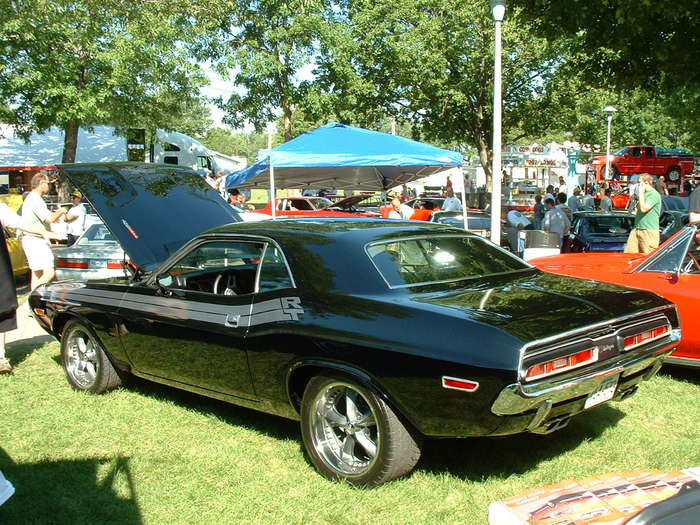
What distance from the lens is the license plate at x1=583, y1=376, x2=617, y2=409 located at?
359cm

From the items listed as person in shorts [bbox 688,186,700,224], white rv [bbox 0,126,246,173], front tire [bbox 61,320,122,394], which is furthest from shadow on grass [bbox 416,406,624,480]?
white rv [bbox 0,126,246,173]

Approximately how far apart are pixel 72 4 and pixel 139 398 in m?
17.1

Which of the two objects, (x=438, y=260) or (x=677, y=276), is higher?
(x=438, y=260)

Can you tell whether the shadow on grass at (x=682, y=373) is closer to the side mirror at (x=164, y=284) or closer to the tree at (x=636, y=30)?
the side mirror at (x=164, y=284)

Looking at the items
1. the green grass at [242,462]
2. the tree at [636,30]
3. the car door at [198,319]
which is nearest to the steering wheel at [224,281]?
the car door at [198,319]

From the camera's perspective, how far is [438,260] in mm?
4355

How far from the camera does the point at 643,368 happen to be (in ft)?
12.8

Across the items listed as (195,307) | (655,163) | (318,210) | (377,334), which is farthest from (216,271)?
(655,163)

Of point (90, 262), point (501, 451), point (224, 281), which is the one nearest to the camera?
point (501, 451)

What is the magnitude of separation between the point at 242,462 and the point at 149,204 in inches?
114

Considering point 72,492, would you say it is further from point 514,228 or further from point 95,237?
point 514,228

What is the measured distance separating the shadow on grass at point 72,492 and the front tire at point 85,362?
122 centimetres

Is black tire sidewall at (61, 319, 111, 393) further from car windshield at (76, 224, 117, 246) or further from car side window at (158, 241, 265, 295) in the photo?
car windshield at (76, 224, 117, 246)

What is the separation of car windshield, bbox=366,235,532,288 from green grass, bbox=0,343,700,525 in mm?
1113
